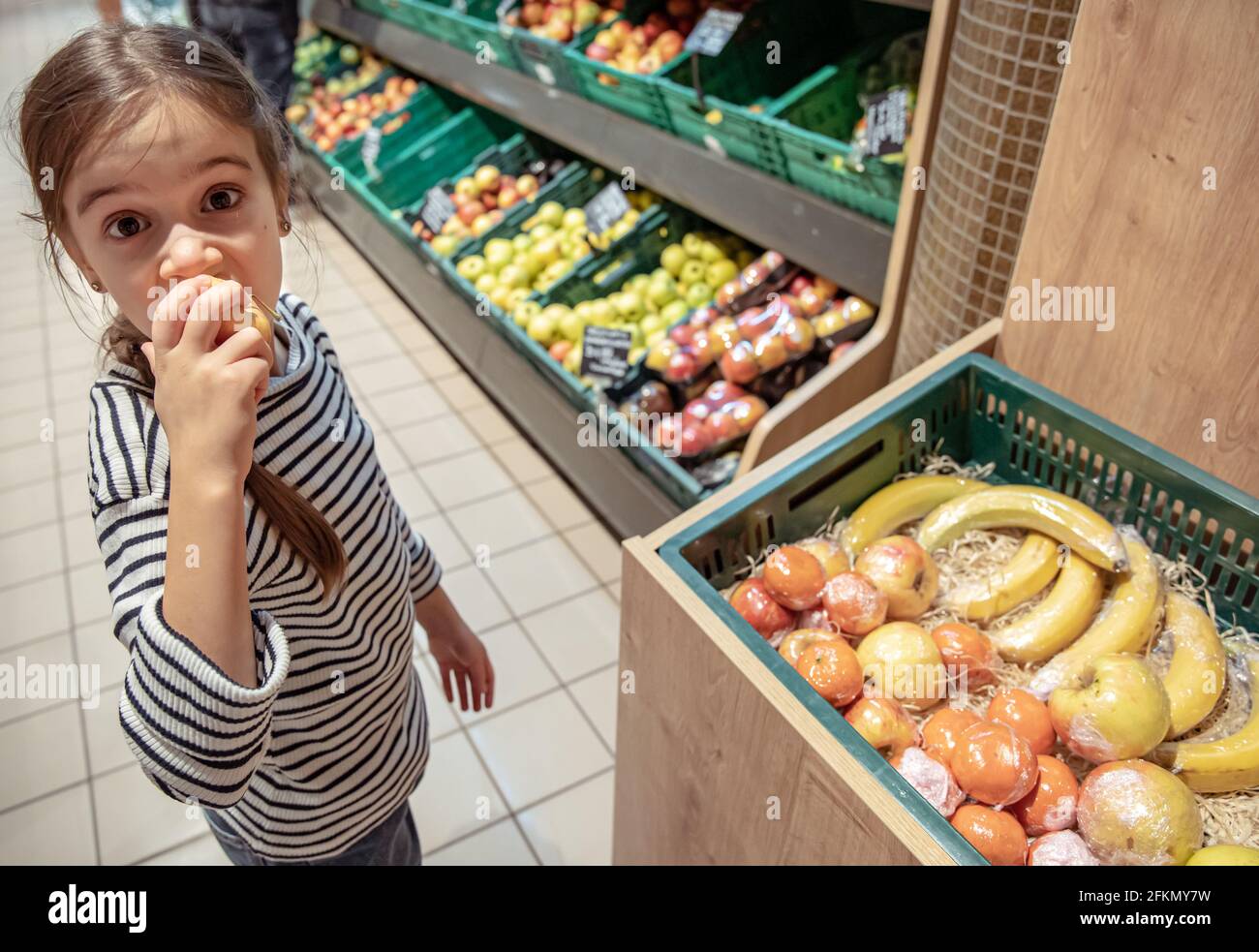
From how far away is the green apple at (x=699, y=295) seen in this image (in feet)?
10.3

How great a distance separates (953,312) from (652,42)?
2184mm

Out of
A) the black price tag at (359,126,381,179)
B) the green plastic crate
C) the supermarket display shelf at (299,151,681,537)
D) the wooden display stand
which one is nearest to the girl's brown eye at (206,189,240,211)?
the wooden display stand

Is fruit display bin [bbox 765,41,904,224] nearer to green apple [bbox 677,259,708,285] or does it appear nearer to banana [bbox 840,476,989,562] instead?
green apple [bbox 677,259,708,285]

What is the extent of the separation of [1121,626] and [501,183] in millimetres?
3600

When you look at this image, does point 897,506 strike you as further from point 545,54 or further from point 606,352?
point 545,54

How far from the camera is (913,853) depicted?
944 mm

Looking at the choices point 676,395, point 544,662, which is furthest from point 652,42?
point 544,662

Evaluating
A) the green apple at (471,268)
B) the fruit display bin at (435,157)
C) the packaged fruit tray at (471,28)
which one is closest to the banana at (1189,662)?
the green apple at (471,268)

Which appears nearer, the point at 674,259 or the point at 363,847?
the point at 363,847

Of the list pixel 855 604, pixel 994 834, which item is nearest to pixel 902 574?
pixel 855 604

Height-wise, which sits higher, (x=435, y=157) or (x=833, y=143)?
(x=833, y=143)

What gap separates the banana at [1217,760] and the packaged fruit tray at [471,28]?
11.6 feet

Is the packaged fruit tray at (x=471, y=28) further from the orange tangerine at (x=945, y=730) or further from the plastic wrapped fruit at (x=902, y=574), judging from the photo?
the orange tangerine at (x=945, y=730)

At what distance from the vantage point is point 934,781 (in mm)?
1114
